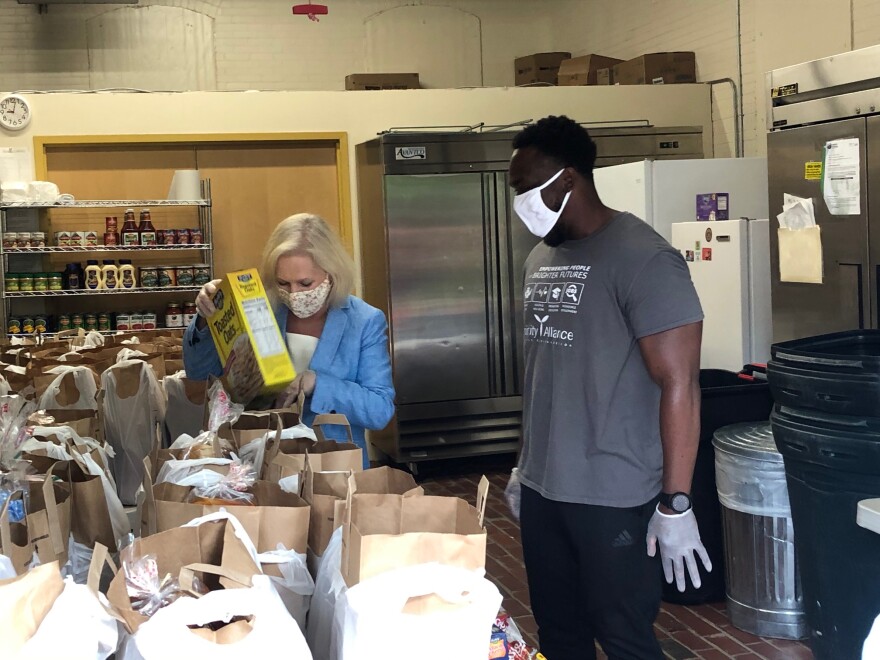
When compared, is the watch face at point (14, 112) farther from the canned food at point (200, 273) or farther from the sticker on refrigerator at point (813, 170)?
the sticker on refrigerator at point (813, 170)

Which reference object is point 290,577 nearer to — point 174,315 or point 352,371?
point 352,371

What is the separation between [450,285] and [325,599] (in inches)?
206

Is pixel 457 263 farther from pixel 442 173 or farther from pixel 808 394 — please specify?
pixel 808 394

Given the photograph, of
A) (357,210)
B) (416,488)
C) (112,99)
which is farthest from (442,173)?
(416,488)

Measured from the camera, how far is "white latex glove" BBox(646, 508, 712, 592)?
7.74 ft

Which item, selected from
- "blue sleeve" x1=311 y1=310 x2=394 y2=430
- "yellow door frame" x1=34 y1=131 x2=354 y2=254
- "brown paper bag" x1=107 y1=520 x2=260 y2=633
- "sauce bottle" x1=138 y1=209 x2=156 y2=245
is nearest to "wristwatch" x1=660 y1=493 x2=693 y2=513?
"blue sleeve" x1=311 y1=310 x2=394 y2=430

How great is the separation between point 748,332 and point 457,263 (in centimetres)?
240

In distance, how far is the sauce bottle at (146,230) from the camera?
6.87 meters

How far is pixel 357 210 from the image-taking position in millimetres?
7484

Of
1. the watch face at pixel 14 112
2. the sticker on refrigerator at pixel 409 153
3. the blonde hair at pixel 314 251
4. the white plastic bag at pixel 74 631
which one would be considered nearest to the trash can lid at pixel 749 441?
Answer: the blonde hair at pixel 314 251

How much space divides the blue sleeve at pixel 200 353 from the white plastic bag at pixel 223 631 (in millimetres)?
1767

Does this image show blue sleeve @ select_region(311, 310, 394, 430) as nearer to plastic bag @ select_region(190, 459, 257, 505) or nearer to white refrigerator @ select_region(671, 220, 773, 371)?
plastic bag @ select_region(190, 459, 257, 505)

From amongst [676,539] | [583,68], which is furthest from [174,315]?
[676,539]

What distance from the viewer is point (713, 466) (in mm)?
4012
